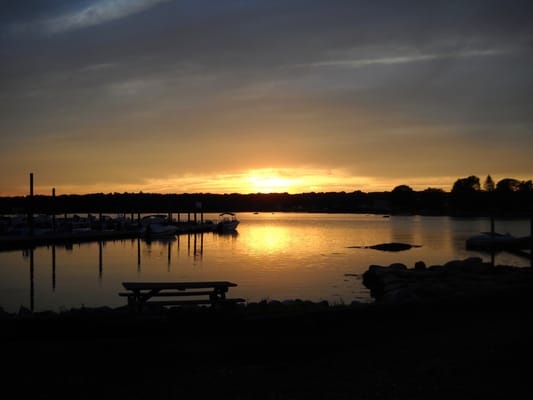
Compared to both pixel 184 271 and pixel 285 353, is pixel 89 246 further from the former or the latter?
pixel 285 353

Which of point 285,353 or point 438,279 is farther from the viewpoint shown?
point 438,279

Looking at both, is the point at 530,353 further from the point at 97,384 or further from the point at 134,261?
the point at 134,261

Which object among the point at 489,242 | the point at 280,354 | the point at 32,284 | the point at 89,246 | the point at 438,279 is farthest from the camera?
the point at 489,242

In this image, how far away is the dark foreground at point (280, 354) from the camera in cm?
628

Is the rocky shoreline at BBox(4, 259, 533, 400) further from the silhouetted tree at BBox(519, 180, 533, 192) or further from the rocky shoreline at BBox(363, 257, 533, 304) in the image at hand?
the silhouetted tree at BBox(519, 180, 533, 192)

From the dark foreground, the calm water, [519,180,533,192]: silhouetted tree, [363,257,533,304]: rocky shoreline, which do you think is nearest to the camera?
the dark foreground

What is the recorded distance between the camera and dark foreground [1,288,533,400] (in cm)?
628

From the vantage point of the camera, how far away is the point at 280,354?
7.65 metres

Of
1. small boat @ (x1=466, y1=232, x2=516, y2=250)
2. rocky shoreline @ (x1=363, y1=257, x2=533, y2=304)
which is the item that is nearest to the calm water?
rocky shoreline @ (x1=363, y1=257, x2=533, y2=304)

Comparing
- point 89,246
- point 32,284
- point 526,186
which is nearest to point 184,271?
point 32,284

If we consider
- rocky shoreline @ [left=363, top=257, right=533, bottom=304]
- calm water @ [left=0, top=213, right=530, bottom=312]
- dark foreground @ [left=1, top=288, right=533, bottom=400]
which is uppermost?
dark foreground @ [left=1, top=288, right=533, bottom=400]

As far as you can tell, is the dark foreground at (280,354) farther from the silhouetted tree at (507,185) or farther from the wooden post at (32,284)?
the silhouetted tree at (507,185)

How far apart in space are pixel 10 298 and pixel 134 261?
56.0ft

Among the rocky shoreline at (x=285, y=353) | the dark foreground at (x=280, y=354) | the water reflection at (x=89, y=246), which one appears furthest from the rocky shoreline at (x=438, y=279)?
the water reflection at (x=89, y=246)
